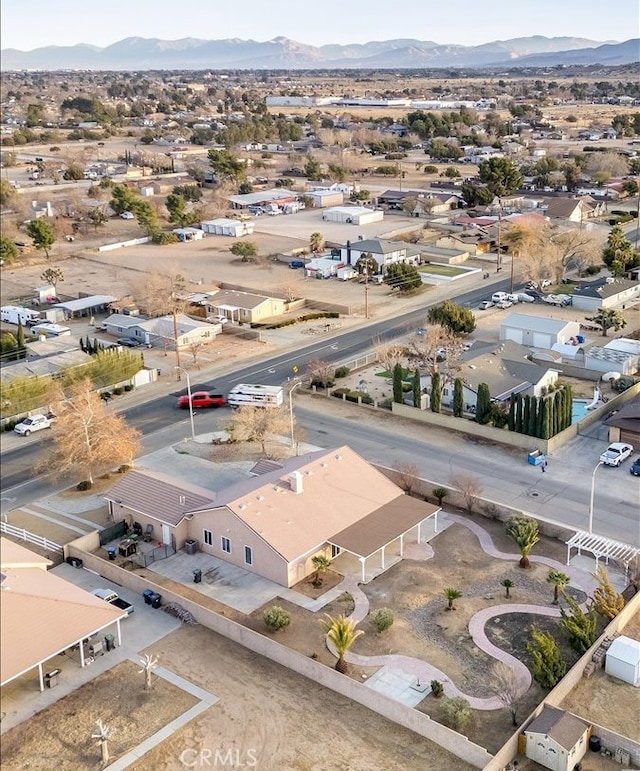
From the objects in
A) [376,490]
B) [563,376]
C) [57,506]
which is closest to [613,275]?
[563,376]

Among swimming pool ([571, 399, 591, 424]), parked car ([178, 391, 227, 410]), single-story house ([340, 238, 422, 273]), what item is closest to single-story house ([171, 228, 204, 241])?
single-story house ([340, 238, 422, 273])

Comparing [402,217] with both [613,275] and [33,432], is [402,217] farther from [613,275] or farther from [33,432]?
[33,432]

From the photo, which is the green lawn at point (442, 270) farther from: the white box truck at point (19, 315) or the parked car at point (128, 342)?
the white box truck at point (19, 315)

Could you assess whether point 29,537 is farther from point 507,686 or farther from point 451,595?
point 507,686

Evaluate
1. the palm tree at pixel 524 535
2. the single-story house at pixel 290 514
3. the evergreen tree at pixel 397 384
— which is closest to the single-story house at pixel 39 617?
the single-story house at pixel 290 514

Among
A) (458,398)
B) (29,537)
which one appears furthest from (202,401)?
(29,537)
